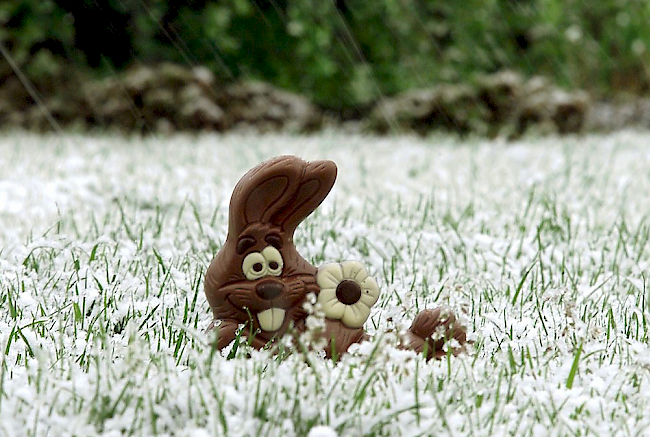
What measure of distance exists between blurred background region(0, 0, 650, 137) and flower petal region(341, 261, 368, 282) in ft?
19.8

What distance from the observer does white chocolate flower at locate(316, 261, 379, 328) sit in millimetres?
2061

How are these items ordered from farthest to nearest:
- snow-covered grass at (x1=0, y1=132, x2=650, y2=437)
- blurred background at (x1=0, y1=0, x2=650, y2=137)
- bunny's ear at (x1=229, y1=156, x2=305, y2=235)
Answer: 1. blurred background at (x1=0, y1=0, x2=650, y2=137)
2. bunny's ear at (x1=229, y1=156, x2=305, y2=235)
3. snow-covered grass at (x1=0, y1=132, x2=650, y2=437)

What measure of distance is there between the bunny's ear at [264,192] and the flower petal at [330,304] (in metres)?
0.26

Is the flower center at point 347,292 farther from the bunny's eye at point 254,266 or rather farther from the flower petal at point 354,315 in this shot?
the bunny's eye at point 254,266

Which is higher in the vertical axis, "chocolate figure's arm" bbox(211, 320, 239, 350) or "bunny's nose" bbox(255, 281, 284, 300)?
"bunny's nose" bbox(255, 281, 284, 300)

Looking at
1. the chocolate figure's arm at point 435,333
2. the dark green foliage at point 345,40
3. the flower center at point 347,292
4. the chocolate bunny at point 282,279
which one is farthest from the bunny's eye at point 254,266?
the dark green foliage at point 345,40

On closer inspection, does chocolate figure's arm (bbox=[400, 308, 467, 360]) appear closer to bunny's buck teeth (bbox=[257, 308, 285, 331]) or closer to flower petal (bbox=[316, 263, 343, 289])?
flower petal (bbox=[316, 263, 343, 289])

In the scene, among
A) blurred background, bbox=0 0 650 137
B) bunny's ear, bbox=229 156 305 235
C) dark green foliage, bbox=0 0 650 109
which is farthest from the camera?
dark green foliage, bbox=0 0 650 109

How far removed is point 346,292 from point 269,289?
0.21 metres

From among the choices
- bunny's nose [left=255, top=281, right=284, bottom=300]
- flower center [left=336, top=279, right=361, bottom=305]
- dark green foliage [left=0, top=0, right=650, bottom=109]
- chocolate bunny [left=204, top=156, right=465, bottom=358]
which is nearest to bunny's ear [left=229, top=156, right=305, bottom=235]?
chocolate bunny [left=204, top=156, right=465, bottom=358]

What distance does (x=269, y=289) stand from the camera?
80.0 inches

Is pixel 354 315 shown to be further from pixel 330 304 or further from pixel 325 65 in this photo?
pixel 325 65

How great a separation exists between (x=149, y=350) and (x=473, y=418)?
0.90 metres

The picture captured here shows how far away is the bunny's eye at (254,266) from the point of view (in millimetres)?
2035
